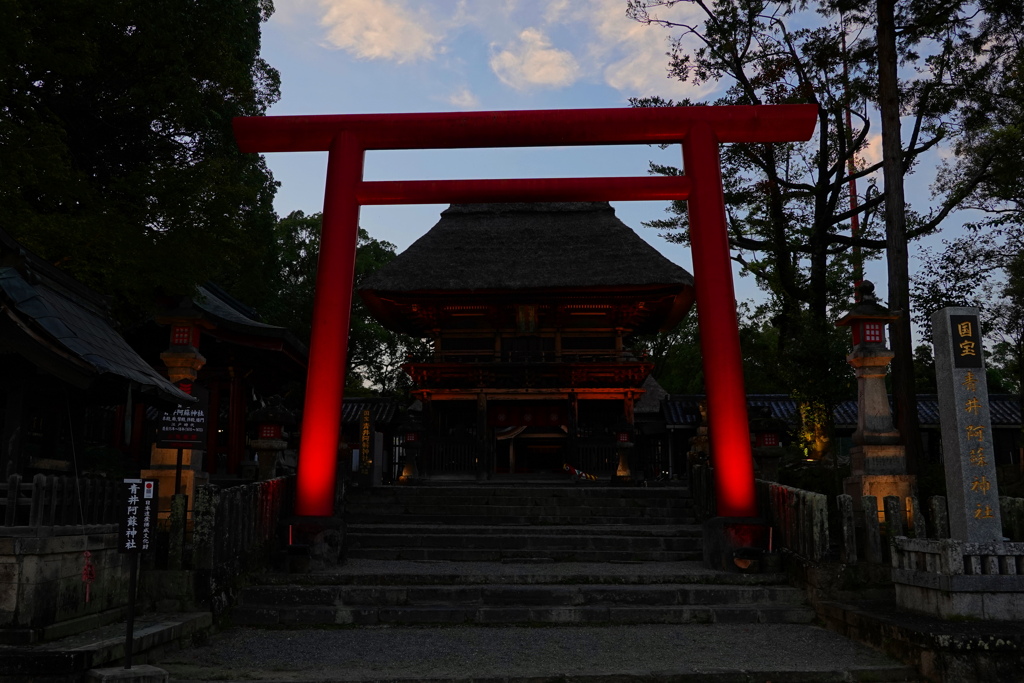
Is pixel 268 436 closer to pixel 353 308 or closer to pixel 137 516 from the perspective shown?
pixel 137 516

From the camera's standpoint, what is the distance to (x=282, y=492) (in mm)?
9203

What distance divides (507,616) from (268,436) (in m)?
6.03

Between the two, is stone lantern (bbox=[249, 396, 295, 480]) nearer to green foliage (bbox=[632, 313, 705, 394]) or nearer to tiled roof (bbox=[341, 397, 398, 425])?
tiled roof (bbox=[341, 397, 398, 425])

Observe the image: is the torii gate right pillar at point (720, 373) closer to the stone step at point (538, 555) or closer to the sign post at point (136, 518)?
the stone step at point (538, 555)

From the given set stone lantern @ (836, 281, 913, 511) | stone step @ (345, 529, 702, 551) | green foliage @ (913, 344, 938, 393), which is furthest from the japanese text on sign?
green foliage @ (913, 344, 938, 393)

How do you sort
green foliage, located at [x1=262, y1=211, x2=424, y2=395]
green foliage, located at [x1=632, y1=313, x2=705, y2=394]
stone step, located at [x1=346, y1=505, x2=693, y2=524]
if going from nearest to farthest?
stone step, located at [x1=346, y1=505, x2=693, y2=524] → green foliage, located at [x1=262, y1=211, x2=424, y2=395] → green foliage, located at [x1=632, y1=313, x2=705, y2=394]

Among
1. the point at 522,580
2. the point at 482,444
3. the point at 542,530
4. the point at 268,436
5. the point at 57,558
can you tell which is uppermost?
the point at 482,444

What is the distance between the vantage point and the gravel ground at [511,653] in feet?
17.3

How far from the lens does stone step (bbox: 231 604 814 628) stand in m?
7.07

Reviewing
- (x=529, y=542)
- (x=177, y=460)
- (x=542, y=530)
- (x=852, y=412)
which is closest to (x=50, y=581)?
(x=177, y=460)

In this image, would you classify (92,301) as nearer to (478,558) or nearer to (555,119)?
(478,558)

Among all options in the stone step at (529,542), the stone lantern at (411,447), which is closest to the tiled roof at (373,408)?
the stone lantern at (411,447)

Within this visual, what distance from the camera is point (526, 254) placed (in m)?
20.3

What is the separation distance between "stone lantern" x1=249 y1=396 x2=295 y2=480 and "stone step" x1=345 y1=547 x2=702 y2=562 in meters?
2.81
